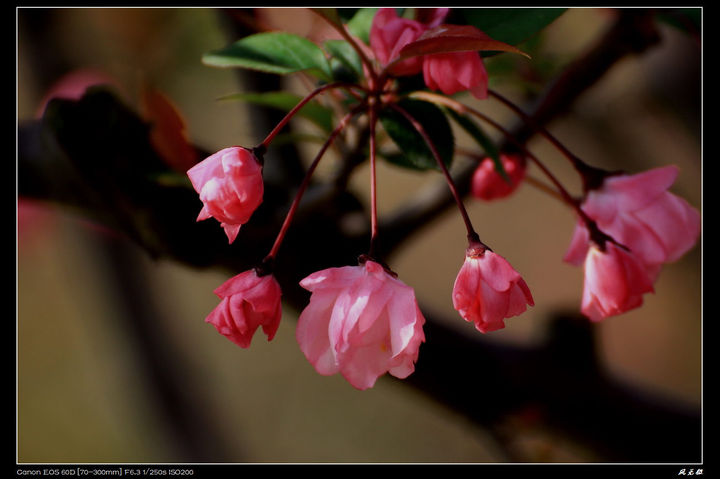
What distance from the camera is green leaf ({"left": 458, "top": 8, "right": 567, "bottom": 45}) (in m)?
0.39

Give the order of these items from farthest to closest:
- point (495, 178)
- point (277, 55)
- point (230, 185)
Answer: point (495, 178)
point (277, 55)
point (230, 185)

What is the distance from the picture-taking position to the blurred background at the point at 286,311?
96 centimetres

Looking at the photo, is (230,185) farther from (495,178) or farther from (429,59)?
(495,178)

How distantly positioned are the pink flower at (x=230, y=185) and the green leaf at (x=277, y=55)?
0.35ft

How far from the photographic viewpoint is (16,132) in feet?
1.77

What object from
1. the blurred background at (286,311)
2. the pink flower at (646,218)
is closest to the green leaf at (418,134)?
the pink flower at (646,218)

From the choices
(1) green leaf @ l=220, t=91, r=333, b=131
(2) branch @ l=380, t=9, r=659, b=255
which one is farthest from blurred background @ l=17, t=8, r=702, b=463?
(1) green leaf @ l=220, t=91, r=333, b=131

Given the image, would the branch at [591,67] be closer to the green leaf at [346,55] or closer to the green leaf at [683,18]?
the green leaf at [683,18]

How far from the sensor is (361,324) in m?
0.32

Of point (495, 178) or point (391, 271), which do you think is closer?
point (391, 271)

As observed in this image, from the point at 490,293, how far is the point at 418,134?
13cm

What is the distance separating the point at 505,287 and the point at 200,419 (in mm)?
1257

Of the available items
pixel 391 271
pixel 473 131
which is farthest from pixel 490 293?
pixel 473 131
